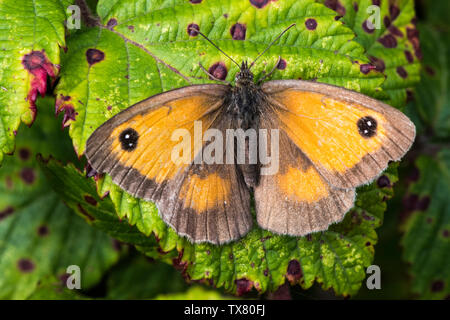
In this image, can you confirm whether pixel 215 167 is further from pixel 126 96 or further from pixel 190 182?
pixel 126 96

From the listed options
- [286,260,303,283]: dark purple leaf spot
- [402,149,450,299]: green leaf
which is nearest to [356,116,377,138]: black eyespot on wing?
[286,260,303,283]: dark purple leaf spot

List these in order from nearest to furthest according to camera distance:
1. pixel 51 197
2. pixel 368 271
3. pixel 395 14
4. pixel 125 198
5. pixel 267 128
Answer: pixel 125 198 → pixel 267 128 → pixel 368 271 → pixel 395 14 → pixel 51 197

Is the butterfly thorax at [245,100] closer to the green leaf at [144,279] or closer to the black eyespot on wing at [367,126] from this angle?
the black eyespot on wing at [367,126]

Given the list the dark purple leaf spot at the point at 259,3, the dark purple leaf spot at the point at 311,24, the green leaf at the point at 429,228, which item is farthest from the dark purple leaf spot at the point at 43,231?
the green leaf at the point at 429,228

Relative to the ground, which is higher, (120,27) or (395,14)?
(395,14)

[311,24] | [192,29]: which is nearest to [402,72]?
[311,24]
